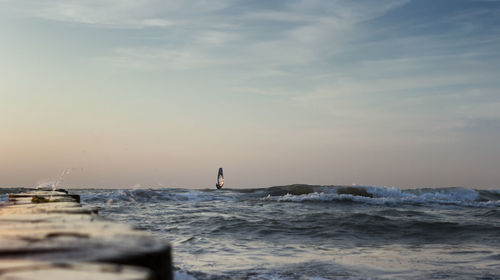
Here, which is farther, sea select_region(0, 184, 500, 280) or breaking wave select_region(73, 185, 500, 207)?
breaking wave select_region(73, 185, 500, 207)

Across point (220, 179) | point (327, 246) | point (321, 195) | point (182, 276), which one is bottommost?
point (327, 246)

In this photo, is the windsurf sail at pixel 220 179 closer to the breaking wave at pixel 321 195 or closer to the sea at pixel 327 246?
the breaking wave at pixel 321 195

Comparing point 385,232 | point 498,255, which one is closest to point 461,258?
point 498,255

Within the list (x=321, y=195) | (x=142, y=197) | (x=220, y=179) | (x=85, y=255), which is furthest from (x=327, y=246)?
(x=220, y=179)

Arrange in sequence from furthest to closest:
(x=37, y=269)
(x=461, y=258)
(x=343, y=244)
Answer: (x=343, y=244) → (x=461, y=258) → (x=37, y=269)

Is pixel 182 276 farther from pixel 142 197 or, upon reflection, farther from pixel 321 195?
pixel 142 197

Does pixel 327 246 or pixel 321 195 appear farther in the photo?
pixel 321 195

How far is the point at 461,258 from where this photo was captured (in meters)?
6.43

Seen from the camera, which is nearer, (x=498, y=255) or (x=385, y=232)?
(x=498, y=255)

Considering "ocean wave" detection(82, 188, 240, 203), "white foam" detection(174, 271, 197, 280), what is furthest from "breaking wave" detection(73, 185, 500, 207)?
"white foam" detection(174, 271, 197, 280)

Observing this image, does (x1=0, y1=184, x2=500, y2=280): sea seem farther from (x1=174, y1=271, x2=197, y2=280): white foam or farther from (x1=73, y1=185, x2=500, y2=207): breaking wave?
(x1=73, y1=185, x2=500, y2=207): breaking wave

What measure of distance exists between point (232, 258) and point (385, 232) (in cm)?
458

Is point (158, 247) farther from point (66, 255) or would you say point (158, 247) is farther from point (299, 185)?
point (299, 185)

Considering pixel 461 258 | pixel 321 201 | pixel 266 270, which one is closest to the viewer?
pixel 266 270
